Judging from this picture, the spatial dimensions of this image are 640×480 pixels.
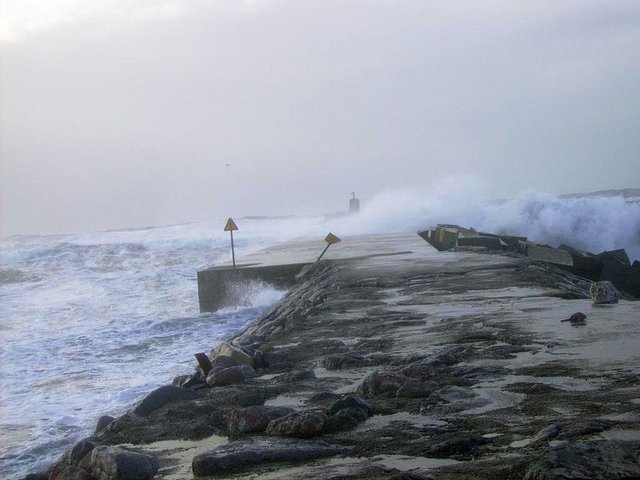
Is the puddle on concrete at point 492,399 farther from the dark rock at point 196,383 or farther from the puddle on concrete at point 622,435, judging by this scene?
the dark rock at point 196,383

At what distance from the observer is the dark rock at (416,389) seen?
5324 mm

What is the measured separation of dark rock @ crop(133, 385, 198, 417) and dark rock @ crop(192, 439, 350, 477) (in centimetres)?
154

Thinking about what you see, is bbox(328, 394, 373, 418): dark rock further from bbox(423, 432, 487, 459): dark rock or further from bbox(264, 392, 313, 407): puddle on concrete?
bbox(423, 432, 487, 459): dark rock

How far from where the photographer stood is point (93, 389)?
31.7 ft

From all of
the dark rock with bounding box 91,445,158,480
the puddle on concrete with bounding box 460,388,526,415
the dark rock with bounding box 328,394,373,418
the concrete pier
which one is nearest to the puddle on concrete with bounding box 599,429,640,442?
the puddle on concrete with bounding box 460,388,526,415

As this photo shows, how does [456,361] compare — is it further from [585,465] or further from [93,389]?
[93,389]

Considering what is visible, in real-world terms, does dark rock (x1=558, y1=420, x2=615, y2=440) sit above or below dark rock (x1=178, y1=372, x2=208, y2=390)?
above

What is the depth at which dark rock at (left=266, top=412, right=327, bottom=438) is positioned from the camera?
4.54 m

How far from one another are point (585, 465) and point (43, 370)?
29.9ft

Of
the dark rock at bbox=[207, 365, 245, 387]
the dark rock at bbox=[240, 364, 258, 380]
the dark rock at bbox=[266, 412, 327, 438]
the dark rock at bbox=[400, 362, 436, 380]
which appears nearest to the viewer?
the dark rock at bbox=[266, 412, 327, 438]

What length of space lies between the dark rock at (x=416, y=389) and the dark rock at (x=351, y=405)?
0.43m

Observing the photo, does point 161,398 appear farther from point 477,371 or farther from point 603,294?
point 603,294

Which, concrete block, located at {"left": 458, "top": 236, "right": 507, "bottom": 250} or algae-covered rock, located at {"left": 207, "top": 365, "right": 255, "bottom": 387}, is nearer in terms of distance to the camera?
algae-covered rock, located at {"left": 207, "top": 365, "right": 255, "bottom": 387}

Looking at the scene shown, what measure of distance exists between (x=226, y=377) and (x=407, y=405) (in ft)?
6.20
